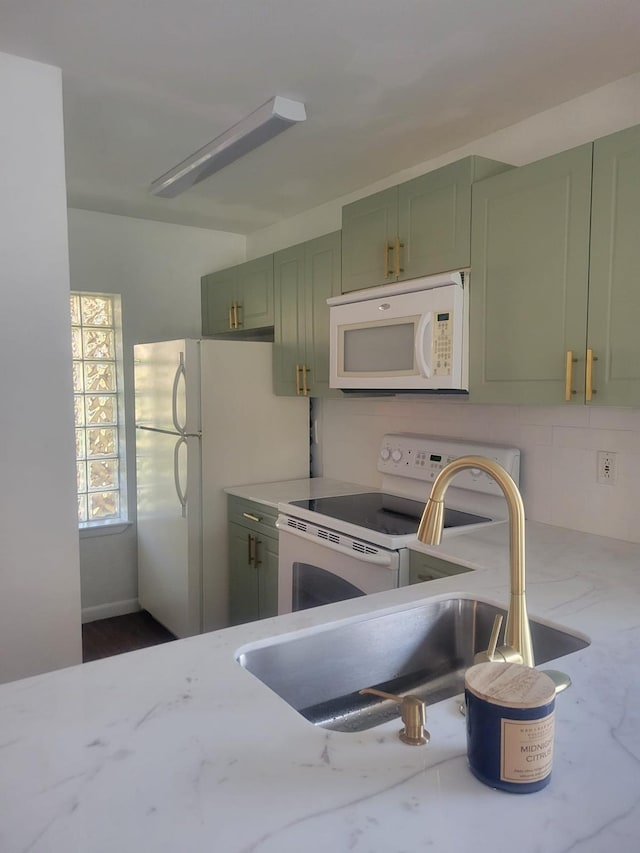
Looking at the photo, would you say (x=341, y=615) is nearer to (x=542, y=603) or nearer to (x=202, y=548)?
(x=542, y=603)

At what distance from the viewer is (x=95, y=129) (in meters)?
2.48

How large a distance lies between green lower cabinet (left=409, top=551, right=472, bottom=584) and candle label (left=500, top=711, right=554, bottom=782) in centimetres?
108

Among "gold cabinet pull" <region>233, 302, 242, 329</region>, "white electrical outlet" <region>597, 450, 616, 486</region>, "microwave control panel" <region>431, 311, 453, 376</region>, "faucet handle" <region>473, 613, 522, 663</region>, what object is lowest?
"faucet handle" <region>473, 613, 522, 663</region>

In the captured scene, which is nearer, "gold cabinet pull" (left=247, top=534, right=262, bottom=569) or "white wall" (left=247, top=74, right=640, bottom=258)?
"white wall" (left=247, top=74, right=640, bottom=258)

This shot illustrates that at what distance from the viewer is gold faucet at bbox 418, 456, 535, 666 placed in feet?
3.23

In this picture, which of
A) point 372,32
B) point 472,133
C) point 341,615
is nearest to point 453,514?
point 341,615

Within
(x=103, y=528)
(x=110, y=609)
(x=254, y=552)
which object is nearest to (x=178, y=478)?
(x=254, y=552)

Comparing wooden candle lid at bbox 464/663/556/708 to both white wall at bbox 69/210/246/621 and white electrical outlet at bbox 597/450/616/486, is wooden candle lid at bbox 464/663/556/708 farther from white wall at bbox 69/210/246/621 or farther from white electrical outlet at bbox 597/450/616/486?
white wall at bbox 69/210/246/621

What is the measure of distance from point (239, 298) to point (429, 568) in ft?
7.18

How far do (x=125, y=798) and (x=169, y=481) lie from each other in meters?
2.63

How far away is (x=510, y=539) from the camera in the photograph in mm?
→ 991

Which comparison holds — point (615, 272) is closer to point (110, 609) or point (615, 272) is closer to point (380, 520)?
point (380, 520)

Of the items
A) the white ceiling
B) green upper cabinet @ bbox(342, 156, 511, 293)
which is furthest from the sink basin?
the white ceiling

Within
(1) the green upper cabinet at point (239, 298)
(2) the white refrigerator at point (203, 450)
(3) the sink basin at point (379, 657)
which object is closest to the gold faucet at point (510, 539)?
(3) the sink basin at point (379, 657)
